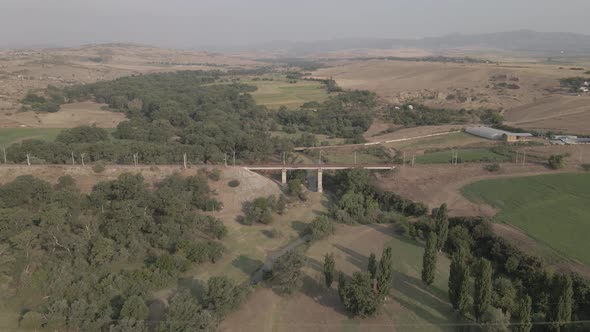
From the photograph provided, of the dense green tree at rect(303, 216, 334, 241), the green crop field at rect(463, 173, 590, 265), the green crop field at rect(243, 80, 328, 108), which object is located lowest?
the dense green tree at rect(303, 216, 334, 241)

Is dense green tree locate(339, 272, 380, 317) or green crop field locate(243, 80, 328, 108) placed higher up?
green crop field locate(243, 80, 328, 108)

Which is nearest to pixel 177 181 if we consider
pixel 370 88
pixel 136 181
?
pixel 136 181

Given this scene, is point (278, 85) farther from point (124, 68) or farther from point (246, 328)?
point (246, 328)

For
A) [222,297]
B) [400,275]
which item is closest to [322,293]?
[400,275]

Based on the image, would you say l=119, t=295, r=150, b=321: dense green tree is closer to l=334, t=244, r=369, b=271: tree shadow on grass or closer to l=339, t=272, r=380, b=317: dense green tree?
l=339, t=272, r=380, b=317: dense green tree

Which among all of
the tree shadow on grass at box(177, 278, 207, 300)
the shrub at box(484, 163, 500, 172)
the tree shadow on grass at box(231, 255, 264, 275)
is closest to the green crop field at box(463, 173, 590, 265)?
the shrub at box(484, 163, 500, 172)

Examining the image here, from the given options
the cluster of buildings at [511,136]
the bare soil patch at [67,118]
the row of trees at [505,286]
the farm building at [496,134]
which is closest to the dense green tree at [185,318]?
the row of trees at [505,286]

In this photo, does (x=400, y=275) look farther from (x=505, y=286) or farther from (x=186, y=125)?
(x=186, y=125)

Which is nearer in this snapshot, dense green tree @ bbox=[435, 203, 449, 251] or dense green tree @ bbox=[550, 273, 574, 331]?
dense green tree @ bbox=[550, 273, 574, 331]

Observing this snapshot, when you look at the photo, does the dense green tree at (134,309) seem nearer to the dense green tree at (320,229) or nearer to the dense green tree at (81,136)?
the dense green tree at (320,229)
